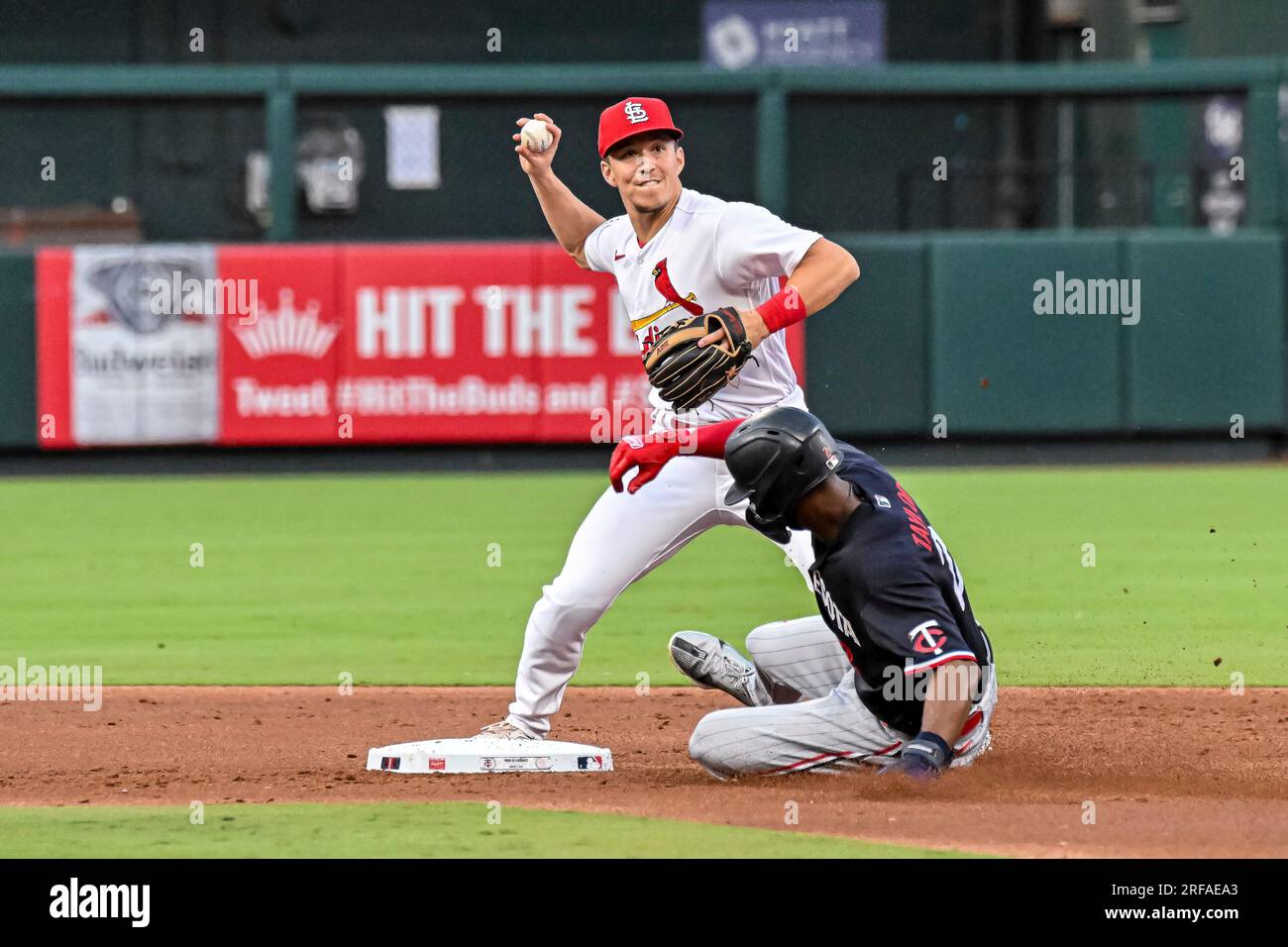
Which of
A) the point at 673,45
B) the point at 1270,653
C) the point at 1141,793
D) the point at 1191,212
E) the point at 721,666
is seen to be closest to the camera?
the point at 1141,793

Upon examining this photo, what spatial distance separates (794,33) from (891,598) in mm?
19526

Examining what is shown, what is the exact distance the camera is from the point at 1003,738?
6262mm

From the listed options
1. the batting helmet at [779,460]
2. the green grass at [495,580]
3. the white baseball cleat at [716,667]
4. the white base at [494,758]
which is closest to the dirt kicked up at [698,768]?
the white base at [494,758]

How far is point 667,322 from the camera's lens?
5.80m

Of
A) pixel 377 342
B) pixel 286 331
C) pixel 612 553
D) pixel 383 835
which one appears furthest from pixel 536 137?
pixel 286 331

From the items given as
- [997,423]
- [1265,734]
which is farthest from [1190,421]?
[1265,734]

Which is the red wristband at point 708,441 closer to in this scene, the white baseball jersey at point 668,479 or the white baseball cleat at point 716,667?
the white baseball jersey at point 668,479

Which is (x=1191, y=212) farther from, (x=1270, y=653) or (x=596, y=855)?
(x=596, y=855)

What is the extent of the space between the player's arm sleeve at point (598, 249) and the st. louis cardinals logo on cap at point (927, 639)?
1699 mm

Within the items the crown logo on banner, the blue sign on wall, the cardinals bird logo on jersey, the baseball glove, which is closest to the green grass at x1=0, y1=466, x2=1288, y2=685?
the baseball glove

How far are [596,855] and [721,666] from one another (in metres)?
1.76

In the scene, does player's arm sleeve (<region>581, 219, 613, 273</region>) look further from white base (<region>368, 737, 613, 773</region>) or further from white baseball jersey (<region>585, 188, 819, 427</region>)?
white base (<region>368, 737, 613, 773</region>)

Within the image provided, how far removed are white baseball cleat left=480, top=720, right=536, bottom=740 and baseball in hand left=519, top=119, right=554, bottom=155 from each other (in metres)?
1.74

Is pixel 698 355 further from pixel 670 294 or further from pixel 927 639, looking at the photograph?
pixel 927 639
